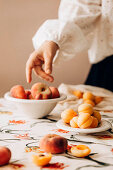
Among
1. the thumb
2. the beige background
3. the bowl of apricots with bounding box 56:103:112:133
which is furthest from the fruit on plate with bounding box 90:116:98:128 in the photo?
the beige background

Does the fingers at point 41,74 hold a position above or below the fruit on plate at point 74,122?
above

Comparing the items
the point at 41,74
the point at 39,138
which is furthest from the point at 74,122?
the point at 41,74

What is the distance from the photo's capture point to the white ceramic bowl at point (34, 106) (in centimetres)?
86

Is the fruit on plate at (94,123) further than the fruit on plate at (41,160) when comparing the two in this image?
Yes

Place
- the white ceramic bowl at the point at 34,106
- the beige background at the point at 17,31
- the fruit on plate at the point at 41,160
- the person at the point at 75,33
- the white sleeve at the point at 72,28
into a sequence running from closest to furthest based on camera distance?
1. the fruit on plate at the point at 41,160
2. the white ceramic bowl at the point at 34,106
3. the person at the point at 75,33
4. the white sleeve at the point at 72,28
5. the beige background at the point at 17,31

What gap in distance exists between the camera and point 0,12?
201cm

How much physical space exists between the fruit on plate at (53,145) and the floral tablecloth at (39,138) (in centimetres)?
1

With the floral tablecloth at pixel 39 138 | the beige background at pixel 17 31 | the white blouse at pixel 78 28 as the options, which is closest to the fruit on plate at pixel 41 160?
the floral tablecloth at pixel 39 138

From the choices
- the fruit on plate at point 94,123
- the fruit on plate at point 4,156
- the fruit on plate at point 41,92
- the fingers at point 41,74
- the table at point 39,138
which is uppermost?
the fingers at point 41,74

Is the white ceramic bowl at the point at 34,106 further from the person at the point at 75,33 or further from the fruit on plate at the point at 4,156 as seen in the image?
the fruit on plate at the point at 4,156

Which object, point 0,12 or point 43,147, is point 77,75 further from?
point 43,147

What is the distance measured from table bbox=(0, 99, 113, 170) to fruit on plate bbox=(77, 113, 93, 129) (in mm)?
32

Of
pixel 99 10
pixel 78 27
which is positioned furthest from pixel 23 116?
pixel 99 10

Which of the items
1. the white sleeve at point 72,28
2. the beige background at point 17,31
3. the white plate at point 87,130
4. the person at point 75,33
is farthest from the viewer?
the beige background at point 17,31
